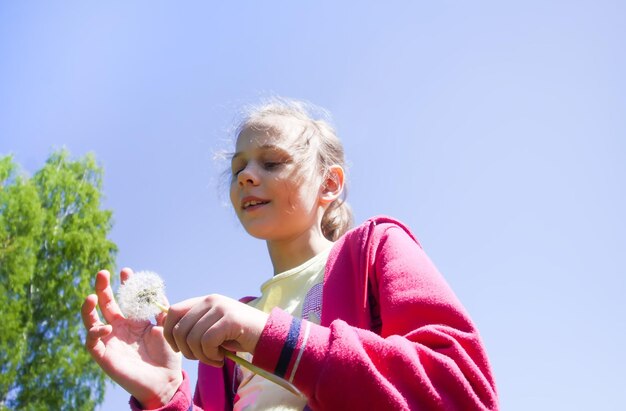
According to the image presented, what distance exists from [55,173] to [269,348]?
39.4 ft

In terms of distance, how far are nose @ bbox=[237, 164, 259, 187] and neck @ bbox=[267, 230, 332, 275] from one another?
20 cm

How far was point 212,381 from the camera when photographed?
171 centimetres

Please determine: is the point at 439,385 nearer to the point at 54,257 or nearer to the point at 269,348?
the point at 269,348

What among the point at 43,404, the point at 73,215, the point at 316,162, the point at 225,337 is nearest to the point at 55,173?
the point at 73,215

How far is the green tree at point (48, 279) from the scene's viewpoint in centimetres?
994

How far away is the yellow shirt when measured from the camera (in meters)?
1.33

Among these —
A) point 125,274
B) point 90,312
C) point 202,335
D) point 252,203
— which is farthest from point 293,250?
point 202,335

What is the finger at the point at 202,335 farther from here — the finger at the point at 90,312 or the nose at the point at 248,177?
the nose at the point at 248,177

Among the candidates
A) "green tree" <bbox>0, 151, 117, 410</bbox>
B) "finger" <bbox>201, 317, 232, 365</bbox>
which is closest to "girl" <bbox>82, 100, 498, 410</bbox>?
"finger" <bbox>201, 317, 232, 365</bbox>

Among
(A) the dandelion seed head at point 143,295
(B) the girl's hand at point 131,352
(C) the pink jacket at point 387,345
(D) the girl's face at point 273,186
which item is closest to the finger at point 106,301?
(B) the girl's hand at point 131,352

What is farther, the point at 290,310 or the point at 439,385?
the point at 290,310

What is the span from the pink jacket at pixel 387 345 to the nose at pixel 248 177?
0.48m

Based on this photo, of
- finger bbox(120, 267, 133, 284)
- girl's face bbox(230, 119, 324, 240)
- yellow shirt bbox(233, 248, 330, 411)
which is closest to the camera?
yellow shirt bbox(233, 248, 330, 411)

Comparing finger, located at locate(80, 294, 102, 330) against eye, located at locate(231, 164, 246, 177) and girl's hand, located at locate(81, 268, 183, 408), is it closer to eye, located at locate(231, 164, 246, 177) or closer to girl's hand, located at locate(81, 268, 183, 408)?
girl's hand, located at locate(81, 268, 183, 408)
